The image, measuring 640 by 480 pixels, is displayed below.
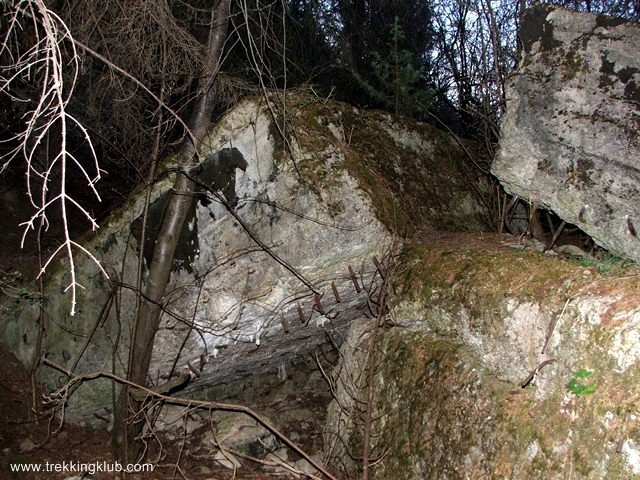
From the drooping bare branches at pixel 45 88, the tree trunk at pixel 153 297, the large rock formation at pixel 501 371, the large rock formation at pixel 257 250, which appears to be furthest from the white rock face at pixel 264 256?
the drooping bare branches at pixel 45 88

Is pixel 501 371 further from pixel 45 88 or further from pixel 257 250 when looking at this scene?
pixel 45 88

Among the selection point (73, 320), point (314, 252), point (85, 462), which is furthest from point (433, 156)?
point (85, 462)

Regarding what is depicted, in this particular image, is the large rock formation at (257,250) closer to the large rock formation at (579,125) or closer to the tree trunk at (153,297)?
the tree trunk at (153,297)

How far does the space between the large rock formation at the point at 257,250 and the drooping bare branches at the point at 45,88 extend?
51 cm

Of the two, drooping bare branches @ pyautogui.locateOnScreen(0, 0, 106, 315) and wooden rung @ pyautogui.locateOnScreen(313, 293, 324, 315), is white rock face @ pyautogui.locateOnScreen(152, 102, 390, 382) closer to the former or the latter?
wooden rung @ pyautogui.locateOnScreen(313, 293, 324, 315)

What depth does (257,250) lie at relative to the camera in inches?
160

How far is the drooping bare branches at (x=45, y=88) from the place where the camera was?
1608 millimetres

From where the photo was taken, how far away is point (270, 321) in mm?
4223

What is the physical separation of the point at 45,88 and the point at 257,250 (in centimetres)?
241

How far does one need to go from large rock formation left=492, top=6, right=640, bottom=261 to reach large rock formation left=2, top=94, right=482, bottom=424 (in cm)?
114

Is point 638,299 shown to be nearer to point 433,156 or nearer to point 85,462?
point 433,156

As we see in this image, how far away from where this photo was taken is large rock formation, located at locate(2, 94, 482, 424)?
398cm

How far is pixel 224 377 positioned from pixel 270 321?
118 cm

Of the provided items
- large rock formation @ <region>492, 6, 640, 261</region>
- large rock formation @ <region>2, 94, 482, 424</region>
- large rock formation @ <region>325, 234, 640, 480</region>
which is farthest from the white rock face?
large rock formation @ <region>492, 6, 640, 261</region>
